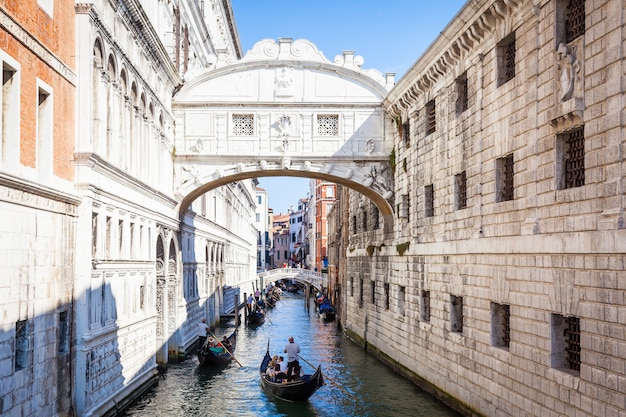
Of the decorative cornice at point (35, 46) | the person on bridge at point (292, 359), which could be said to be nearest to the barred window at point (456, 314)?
the person on bridge at point (292, 359)

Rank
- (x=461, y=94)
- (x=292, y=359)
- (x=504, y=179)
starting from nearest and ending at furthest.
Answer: (x=504, y=179) → (x=461, y=94) → (x=292, y=359)

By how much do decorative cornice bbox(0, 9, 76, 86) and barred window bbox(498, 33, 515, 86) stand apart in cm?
666

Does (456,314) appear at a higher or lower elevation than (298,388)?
higher

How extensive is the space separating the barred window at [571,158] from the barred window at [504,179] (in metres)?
1.98

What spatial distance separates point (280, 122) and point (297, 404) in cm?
774

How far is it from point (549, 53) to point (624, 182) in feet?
8.56

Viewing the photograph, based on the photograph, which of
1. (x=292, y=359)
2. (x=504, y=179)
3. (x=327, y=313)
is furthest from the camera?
(x=327, y=313)

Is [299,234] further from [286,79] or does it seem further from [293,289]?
[286,79]

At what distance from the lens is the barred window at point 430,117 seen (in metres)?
16.4

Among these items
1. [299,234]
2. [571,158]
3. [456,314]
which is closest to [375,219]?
[456,314]

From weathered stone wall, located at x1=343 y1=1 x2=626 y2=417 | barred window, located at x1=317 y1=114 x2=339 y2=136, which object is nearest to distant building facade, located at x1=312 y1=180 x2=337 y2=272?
barred window, located at x1=317 y1=114 x2=339 y2=136

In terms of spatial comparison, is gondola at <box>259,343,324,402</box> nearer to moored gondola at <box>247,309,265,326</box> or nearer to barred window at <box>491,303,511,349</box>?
barred window at <box>491,303,511,349</box>

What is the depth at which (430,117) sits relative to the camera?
1664 centimetres

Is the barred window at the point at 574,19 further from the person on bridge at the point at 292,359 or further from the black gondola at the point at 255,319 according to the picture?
the black gondola at the point at 255,319
